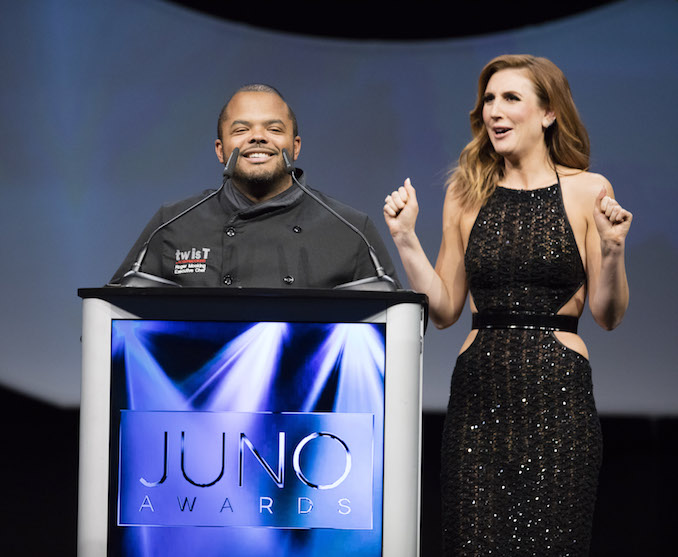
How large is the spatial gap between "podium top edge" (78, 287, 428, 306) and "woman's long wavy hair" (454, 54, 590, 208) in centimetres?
68

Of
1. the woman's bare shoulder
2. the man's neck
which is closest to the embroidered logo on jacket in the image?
the man's neck

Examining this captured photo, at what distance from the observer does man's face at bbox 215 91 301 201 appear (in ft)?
5.96

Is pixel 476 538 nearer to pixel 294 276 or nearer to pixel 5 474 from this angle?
pixel 294 276

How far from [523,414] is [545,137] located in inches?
21.8

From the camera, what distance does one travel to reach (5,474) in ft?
12.7

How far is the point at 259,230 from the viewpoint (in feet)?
5.97

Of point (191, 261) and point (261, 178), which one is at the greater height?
point (261, 178)

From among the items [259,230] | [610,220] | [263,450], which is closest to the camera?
[263,450]

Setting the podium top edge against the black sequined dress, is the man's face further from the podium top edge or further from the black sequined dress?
the podium top edge

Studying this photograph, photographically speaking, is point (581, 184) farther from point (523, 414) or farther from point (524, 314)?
point (523, 414)

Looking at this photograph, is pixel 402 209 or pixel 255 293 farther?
pixel 402 209

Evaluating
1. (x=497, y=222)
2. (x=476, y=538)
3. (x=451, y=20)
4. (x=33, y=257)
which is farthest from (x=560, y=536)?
(x=33, y=257)

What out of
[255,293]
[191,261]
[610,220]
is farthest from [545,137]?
[255,293]

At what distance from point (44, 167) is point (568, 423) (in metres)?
2.76
